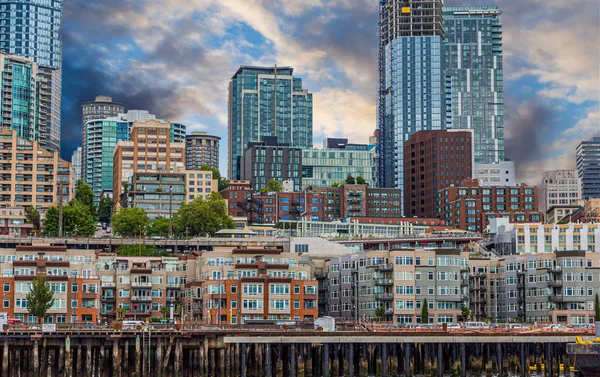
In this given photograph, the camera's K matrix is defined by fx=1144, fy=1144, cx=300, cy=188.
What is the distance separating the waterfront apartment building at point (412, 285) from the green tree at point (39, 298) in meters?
50.0

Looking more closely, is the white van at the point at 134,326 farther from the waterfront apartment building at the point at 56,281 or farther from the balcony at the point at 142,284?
the balcony at the point at 142,284

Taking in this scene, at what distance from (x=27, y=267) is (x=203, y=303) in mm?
26487

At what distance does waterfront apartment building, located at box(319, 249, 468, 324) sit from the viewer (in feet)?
576

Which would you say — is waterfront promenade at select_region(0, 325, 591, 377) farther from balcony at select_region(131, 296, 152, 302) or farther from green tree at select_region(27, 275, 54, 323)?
balcony at select_region(131, 296, 152, 302)

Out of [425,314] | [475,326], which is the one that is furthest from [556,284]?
[475,326]

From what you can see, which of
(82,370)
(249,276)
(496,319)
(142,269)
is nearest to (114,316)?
(142,269)

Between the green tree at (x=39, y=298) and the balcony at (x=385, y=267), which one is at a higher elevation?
the balcony at (x=385, y=267)

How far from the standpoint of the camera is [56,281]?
164375 mm

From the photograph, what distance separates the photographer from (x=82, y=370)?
13638 cm

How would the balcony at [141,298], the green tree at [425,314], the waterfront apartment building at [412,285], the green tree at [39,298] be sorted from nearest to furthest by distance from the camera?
the green tree at [39,298] < the green tree at [425,314] < the waterfront apartment building at [412,285] < the balcony at [141,298]

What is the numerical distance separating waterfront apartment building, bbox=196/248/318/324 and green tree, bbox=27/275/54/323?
23.8m

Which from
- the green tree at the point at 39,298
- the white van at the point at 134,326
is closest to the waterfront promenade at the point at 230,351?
the white van at the point at 134,326

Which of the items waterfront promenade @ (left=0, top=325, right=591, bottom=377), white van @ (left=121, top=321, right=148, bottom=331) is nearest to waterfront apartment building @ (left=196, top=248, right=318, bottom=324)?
white van @ (left=121, top=321, right=148, bottom=331)

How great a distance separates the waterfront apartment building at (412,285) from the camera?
175625 millimetres
